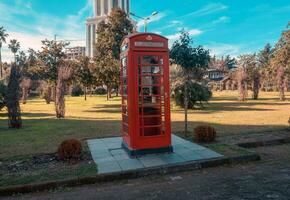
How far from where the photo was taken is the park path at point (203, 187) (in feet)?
16.9

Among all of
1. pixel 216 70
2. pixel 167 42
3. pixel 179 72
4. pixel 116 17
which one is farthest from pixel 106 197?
pixel 216 70

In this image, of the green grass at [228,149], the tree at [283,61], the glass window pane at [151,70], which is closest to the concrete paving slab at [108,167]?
the glass window pane at [151,70]

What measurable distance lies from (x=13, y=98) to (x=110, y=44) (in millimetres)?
16553

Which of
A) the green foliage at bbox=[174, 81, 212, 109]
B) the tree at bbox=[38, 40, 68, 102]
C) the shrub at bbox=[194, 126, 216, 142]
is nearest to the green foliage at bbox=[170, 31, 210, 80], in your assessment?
the shrub at bbox=[194, 126, 216, 142]

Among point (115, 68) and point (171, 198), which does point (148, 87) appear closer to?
point (171, 198)

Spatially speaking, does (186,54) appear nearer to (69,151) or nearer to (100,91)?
(69,151)

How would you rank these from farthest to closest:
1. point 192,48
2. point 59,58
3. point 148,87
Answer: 1. point 59,58
2. point 192,48
3. point 148,87

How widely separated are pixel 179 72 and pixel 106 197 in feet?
60.0

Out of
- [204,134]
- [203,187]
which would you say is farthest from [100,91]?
[203,187]

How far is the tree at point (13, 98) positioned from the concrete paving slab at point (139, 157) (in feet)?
22.8

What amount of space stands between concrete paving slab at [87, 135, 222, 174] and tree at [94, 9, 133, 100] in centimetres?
2045

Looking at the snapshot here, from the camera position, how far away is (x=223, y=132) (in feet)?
36.3

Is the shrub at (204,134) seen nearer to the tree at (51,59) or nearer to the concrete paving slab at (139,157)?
the concrete paving slab at (139,157)

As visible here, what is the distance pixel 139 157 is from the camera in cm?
740
